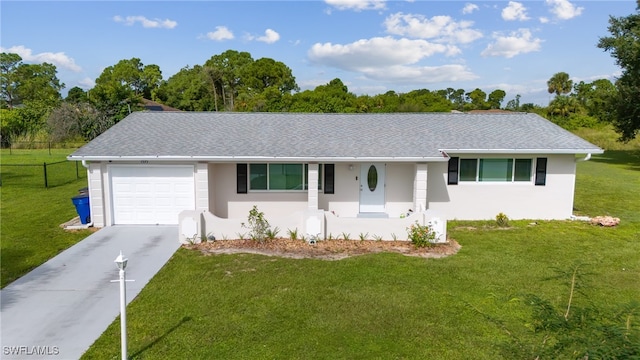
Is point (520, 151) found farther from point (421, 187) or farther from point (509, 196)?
point (421, 187)

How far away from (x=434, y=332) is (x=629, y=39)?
31.5m

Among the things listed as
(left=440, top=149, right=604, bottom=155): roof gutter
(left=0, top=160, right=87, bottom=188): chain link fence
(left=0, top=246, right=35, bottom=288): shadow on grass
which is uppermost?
(left=440, top=149, right=604, bottom=155): roof gutter

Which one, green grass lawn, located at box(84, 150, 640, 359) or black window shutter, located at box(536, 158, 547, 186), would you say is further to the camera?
black window shutter, located at box(536, 158, 547, 186)

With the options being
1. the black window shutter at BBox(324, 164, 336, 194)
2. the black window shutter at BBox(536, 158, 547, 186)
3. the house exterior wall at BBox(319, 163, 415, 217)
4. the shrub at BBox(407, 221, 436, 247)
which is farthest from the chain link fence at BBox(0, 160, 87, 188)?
the black window shutter at BBox(536, 158, 547, 186)

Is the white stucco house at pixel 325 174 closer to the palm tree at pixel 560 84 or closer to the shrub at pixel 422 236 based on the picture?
the shrub at pixel 422 236

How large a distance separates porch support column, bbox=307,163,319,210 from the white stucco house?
0.03 m

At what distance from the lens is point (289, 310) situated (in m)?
6.93

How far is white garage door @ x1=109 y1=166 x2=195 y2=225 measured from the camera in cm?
1234

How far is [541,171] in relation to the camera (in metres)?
13.6

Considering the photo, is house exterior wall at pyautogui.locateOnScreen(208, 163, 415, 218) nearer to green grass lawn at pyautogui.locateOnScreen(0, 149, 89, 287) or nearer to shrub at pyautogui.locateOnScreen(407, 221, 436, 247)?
shrub at pyautogui.locateOnScreen(407, 221, 436, 247)

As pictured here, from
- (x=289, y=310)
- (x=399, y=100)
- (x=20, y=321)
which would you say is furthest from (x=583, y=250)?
(x=399, y=100)

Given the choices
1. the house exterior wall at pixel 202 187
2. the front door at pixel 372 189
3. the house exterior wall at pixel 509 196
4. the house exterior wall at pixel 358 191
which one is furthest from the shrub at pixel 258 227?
the house exterior wall at pixel 509 196

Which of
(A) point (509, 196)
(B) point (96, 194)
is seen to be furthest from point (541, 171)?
(B) point (96, 194)

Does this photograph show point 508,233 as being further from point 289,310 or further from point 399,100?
point 399,100
